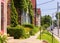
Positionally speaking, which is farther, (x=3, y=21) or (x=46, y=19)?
(x=46, y=19)

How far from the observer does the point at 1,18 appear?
878 inches

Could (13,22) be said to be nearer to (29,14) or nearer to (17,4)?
(17,4)

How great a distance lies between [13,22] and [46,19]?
81.7 metres

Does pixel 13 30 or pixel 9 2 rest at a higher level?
pixel 9 2

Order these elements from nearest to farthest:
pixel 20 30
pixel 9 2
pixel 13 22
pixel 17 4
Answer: pixel 20 30, pixel 9 2, pixel 13 22, pixel 17 4

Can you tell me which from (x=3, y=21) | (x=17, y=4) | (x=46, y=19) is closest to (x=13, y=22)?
(x=17, y=4)

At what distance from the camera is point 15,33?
24.2 m

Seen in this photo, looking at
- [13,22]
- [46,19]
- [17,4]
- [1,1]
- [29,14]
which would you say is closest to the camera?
[1,1]

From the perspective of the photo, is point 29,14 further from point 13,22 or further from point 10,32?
point 10,32

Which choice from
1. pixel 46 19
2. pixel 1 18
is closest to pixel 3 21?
pixel 1 18

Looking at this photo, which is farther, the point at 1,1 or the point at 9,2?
the point at 9,2

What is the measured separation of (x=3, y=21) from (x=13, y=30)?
1863mm

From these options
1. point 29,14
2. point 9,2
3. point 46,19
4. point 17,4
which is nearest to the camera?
point 9,2

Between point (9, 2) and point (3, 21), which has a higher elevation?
point (9, 2)
